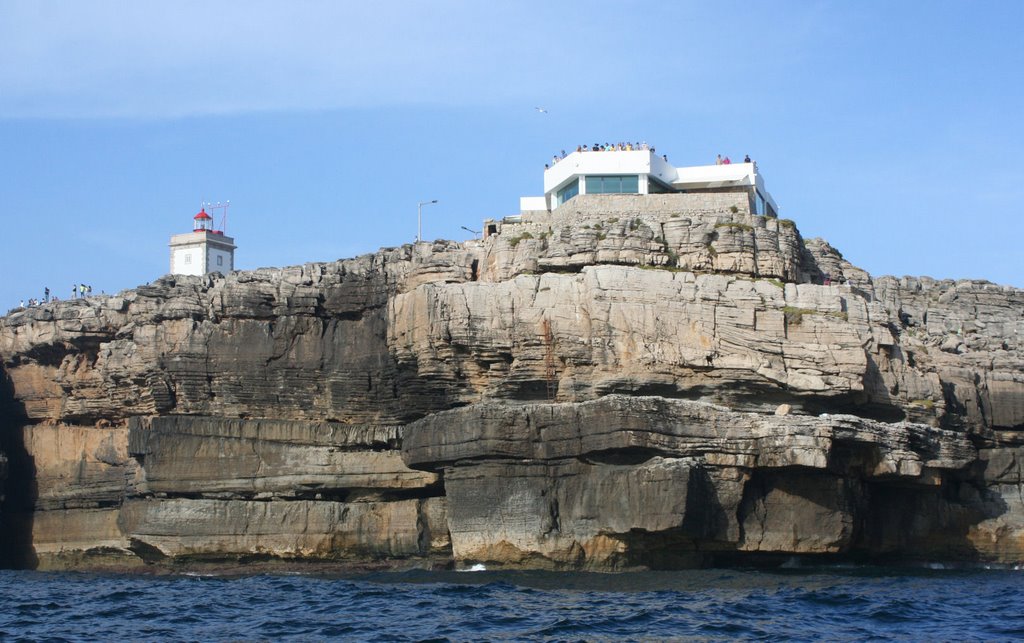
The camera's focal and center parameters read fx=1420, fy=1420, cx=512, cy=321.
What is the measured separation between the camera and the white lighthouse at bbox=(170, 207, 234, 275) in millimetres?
89688

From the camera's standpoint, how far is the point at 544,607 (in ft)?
136

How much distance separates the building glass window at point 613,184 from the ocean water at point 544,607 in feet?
60.1

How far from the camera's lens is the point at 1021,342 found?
64.4 m

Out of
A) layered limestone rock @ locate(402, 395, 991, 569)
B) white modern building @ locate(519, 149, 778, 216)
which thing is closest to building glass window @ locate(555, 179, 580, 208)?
white modern building @ locate(519, 149, 778, 216)

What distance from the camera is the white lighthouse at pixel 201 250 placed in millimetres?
89688

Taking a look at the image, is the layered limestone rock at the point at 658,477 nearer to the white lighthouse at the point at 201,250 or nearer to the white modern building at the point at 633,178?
the white modern building at the point at 633,178

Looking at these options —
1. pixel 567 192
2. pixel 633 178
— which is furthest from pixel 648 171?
pixel 567 192

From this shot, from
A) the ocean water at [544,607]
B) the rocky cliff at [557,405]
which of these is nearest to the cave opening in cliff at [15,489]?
the rocky cliff at [557,405]

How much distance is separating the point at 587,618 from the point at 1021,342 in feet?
112

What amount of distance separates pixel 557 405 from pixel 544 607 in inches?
458

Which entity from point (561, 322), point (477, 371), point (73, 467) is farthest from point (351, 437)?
point (73, 467)

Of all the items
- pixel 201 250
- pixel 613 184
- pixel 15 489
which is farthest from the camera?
pixel 201 250

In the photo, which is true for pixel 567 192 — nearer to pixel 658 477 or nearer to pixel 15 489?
pixel 658 477

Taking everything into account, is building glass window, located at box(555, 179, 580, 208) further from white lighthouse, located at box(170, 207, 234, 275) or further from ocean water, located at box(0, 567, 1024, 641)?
white lighthouse, located at box(170, 207, 234, 275)
